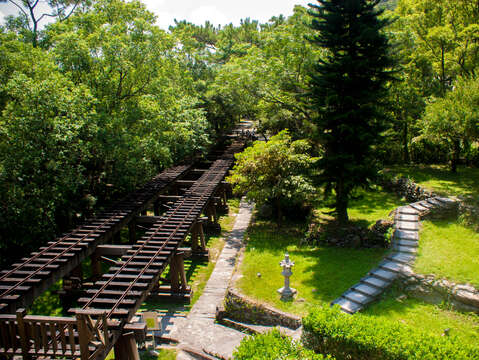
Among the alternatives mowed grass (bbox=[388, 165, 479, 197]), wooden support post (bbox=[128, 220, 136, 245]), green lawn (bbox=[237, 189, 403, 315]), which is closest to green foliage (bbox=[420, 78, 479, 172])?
mowed grass (bbox=[388, 165, 479, 197])

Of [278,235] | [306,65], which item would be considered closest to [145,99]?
[306,65]

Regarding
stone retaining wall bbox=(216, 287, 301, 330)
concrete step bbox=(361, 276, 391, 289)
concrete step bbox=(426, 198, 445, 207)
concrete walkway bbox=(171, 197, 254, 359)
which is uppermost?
concrete step bbox=(426, 198, 445, 207)

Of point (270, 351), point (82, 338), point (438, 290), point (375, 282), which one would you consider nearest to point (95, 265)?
point (82, 338)

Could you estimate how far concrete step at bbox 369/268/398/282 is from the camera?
10945mm

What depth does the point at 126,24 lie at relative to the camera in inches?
832

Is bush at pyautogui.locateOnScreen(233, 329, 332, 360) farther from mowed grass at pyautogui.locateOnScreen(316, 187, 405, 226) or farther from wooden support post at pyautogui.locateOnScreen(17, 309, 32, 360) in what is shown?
mowed grass at pyautogui.locateOnScreen(316, 187, 405, 226)

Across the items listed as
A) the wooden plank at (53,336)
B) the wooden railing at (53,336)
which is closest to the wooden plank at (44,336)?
→ the wooden railing at (53,336)

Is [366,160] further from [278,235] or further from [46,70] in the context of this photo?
[46,70]

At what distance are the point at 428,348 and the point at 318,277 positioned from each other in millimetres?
5457

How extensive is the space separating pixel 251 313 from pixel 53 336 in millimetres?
5680

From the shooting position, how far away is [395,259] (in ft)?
38.6

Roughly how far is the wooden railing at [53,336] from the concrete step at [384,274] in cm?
811

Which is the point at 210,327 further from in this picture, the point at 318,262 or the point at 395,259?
the point at 395,259

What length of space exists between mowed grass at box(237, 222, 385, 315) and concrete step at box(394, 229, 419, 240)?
2.78 feet
